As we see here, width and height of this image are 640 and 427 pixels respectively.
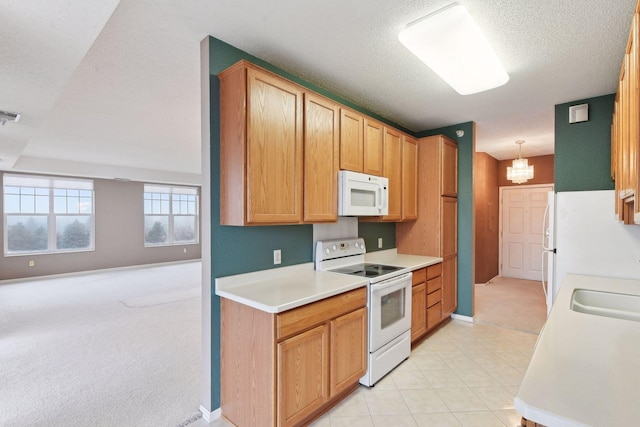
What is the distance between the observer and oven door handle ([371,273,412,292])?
246cm

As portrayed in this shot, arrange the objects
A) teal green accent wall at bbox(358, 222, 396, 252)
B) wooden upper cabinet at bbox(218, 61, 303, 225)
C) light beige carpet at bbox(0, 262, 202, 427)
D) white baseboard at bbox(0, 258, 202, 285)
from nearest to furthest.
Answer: wooden upper cabinet at bbox(218, 61, 303, 225) < light beige carpet at bbox(0, 262, 202, 427) < teal green accent wall at bbox(358, 222, 396, 252) < white baseboard at bbox(0, 258, 202, 285)

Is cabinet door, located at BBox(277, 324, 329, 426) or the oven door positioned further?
the oven door

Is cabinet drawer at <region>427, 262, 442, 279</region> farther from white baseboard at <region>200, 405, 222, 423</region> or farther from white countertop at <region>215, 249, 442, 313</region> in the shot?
white baseboard at <region>200, 405, 222, 423</region>

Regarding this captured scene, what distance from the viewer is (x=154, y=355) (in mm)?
3049

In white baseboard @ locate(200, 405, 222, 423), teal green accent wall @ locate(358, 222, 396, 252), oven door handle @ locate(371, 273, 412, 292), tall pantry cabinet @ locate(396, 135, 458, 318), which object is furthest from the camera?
tall pantry cabinet @ locate(396, 135, 458, 318)

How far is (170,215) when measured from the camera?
29.1ft

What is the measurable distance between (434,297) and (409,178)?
1409mm

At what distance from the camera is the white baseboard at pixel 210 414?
2.06 meters

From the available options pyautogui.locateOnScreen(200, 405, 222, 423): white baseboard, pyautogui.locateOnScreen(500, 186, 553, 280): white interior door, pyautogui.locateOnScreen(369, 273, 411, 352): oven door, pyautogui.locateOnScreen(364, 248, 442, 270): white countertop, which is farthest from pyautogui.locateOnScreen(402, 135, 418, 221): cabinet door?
pyautogui.locateOnScreen(500, 186, 553, 280): white interior door

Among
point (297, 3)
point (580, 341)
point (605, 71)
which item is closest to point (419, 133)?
point (605, 71)

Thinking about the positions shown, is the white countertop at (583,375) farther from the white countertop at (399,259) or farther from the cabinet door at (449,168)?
the cabinet door at (449,168)

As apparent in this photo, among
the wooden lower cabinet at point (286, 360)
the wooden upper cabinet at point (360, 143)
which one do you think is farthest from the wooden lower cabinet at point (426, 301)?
the wooden upper cabinet at point (360, 143)

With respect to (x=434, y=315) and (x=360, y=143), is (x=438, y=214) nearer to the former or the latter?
(x=434, y=315)

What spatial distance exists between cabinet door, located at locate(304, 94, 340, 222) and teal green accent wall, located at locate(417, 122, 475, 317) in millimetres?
2230
